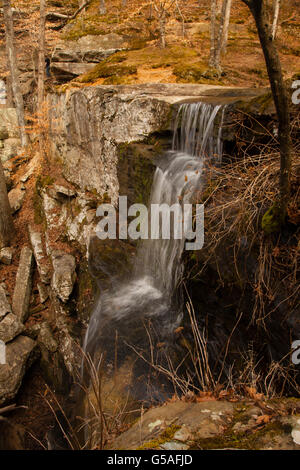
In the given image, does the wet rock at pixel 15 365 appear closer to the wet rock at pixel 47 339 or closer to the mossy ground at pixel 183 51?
the wet rock at pixel 47 339

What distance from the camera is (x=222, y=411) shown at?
2244mm

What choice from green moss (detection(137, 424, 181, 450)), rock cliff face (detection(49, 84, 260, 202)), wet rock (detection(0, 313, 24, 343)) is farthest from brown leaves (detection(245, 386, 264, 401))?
wet rock (detection(0, 313, 24, 343))

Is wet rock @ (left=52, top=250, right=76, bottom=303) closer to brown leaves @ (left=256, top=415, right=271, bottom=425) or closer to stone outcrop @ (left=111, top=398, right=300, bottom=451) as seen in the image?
stone outcrop @ (left=111, top=398, right=300, bottom=451)

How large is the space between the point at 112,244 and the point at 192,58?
8.91 m

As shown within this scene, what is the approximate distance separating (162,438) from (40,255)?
8.95m

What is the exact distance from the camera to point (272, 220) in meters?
3.52

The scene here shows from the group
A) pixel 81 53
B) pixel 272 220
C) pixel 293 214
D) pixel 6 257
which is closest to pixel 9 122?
pixel 81 53

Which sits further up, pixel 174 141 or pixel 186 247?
pixel 174 141

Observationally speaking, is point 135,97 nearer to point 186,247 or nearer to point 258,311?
point 186,247

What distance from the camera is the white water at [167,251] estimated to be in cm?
525

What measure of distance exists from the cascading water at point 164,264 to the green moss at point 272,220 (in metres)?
1.62

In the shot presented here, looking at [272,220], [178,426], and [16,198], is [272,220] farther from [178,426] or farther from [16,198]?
[16,198]

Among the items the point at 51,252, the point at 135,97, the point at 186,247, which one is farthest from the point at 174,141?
the point at 51,252

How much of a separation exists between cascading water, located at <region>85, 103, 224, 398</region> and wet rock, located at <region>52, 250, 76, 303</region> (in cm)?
205
